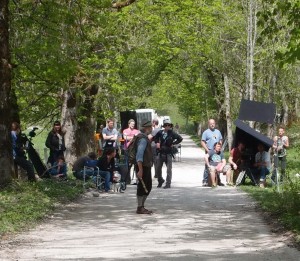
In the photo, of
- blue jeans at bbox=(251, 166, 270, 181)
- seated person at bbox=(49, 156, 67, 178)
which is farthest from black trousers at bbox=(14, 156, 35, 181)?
blue jeans at bbox=(251, 166, 270, 181)

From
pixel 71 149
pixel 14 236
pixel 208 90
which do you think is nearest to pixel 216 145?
pixel 71 149

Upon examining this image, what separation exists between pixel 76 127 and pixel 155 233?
17.0 m

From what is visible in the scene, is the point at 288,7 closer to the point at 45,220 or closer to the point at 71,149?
the point at 45,220

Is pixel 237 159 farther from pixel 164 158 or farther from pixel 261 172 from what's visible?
pixel 164 158

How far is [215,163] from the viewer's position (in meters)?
22.7

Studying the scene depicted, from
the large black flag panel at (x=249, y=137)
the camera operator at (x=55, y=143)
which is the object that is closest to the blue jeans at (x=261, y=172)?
the large black flag panel at (x=249, y=137)

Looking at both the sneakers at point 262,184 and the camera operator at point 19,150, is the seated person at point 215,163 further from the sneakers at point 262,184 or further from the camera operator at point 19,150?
the camera operator at point 19,150

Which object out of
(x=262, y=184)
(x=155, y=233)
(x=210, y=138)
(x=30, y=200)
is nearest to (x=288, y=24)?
(x=155, y=233)

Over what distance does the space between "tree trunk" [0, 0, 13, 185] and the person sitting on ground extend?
3.58m

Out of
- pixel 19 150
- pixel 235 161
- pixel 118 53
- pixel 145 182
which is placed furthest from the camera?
pixel 118 53

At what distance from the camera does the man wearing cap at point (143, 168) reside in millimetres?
15164

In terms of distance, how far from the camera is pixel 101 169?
811 inches

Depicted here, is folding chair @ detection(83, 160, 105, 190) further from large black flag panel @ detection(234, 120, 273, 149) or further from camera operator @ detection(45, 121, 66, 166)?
large black flag panel @ detection(234, 120, 273, 149)

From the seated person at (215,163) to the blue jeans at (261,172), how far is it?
2.44ft
